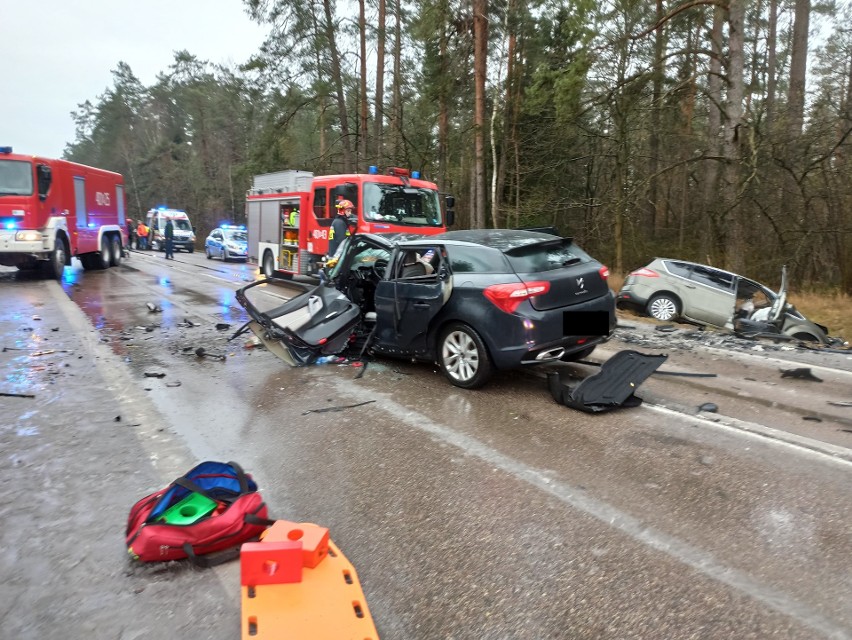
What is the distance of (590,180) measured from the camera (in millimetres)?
22156

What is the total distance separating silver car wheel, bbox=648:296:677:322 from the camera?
447 inches

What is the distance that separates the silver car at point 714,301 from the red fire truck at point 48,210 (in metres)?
14.0

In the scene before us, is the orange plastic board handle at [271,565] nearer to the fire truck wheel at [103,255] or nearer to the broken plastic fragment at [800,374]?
the broken plastic fragment at [800,374]

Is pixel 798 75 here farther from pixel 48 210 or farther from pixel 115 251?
pixel 115 251

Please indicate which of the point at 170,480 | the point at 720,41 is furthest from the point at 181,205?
the point at 170,480

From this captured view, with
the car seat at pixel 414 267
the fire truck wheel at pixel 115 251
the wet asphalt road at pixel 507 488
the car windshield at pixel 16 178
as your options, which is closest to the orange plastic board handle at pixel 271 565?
the wet asphalt road at pixel 507 488

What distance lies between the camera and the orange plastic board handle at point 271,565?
270 cm

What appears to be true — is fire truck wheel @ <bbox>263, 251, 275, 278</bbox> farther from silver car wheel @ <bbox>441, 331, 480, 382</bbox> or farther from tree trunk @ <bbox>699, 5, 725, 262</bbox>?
tree trunk @ <bbox>699, 5, 725, 262</bbox>

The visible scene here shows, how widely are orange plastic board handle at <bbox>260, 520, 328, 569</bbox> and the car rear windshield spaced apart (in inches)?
140

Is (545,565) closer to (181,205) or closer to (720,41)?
(720,41)

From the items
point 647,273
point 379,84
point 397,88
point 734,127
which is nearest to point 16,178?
point 379,84

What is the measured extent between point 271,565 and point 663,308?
406 inches

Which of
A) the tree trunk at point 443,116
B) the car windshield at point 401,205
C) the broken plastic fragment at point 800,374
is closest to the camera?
the broken plastic fragment at point 800,374

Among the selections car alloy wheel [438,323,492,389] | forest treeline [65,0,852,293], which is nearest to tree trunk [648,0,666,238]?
forest treeline [65,0,852,293]
